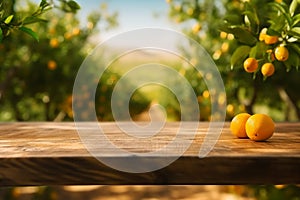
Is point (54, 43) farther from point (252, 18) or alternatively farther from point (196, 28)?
point (252, 18)

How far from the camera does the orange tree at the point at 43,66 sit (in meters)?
3.23

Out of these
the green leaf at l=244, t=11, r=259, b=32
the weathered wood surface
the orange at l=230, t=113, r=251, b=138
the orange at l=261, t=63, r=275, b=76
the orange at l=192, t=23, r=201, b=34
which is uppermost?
the orange at l=192, t=23, r=201, b=34

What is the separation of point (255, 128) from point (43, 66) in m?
2.43

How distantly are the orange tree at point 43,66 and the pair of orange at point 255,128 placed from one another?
7.27ft

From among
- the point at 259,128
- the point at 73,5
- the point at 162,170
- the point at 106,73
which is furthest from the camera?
the point at 106,73

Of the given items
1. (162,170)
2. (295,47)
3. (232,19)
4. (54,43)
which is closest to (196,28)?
(54,43)

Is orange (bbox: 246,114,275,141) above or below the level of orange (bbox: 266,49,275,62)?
below

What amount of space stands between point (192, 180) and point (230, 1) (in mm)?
2173

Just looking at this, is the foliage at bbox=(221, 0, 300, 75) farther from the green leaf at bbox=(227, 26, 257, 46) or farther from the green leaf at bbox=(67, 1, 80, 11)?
the green leaf at bbox=(67, 1, 80, 11)

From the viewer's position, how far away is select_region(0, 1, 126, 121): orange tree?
10.6ft

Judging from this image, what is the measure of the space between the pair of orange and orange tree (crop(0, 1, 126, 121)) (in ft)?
7.27

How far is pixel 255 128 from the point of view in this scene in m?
1.19

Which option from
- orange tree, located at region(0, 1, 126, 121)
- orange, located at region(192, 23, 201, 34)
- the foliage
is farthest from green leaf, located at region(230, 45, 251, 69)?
orange tree, located at region(0, 1, 126, 121)

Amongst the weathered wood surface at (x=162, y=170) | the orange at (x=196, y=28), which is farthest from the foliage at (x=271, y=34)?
the orange at (x=196, y=28)
